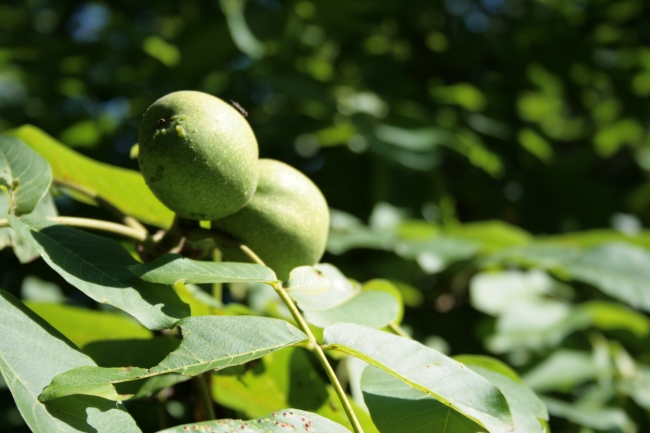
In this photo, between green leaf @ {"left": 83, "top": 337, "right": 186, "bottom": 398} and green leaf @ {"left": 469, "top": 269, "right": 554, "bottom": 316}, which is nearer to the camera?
green leaf @ {"left": 83, "top": 337, "right": 186, "bottom": 398}

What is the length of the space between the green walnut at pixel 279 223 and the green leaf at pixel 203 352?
27 centimetres

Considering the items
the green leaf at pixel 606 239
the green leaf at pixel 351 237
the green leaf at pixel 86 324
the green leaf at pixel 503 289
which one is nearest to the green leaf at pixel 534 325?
the green leaf at pixel 503 289

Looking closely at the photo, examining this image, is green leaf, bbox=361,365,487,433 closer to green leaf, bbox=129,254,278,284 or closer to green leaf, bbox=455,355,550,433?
green leaf, bbox=455,355,550,433

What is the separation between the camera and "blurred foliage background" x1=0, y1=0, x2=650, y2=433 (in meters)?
2.33

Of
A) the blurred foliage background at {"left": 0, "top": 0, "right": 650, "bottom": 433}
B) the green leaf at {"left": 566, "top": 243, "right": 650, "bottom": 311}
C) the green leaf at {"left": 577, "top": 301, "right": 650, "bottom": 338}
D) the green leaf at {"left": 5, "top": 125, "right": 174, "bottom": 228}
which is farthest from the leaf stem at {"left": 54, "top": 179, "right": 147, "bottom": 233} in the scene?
the green leaf at {"left": 577, "top": 301, "right": 650, "bottom": 338}

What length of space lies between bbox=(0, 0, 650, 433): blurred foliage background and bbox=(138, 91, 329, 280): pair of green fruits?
2.58ft

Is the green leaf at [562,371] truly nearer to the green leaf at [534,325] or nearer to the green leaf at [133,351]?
the green leaf at [534,325]

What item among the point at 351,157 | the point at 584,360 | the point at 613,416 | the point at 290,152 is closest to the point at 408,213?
the point at 351,157

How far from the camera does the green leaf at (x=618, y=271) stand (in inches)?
62.1

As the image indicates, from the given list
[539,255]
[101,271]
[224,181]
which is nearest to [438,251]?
[539,255]

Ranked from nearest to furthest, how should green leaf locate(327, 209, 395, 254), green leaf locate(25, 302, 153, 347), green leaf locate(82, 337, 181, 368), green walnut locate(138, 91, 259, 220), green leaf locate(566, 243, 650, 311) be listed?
1. green walnut locate(138, 91, 259, 220)
2. green leaf locate(82, 337, 181, 368)
3. green leaf locate(25, 302, 153, 347)
4. green leaf locate(566, 243, 650, 311)
5. green leaf locate(327, 209, 395, 254)

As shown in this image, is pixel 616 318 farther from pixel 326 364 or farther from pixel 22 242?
pixel 22 242

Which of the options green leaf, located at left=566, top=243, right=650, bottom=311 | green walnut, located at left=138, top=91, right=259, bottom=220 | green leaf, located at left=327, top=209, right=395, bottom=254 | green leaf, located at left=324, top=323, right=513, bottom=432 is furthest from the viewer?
green leaf, located at left=327, top=209, right=395, bottom=254

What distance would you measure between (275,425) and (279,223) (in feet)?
1.38
